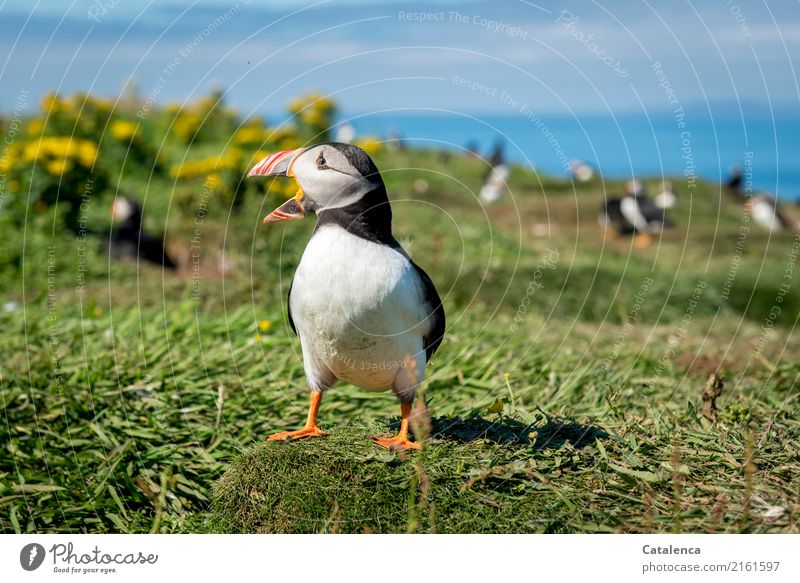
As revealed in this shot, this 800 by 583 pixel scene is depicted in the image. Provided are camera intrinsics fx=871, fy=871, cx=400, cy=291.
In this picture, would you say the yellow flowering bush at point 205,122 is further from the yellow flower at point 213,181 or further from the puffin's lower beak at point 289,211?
the puffin's lower beak at point 289,211

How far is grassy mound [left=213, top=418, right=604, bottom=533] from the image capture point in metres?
3.76

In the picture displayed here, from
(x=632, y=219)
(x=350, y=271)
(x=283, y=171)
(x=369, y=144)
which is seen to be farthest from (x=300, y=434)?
(x=632, y=219)

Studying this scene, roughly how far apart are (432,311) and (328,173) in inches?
31.0

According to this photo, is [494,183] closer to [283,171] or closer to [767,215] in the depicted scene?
[767,215]

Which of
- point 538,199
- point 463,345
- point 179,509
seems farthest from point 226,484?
point 538,199

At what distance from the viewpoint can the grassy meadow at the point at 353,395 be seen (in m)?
3.87

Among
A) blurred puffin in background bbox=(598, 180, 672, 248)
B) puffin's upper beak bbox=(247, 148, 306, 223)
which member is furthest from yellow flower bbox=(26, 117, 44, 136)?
puffin's upper beak bbox=(247, 148, 306, 223)

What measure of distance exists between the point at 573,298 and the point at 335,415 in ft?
15.3

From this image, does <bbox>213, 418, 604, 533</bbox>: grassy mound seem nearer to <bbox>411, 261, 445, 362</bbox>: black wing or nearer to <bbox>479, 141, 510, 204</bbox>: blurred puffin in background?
<bbox>411, 261, 445, 362</bbox>: black wing

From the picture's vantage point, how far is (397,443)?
4.02m

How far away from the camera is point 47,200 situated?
10.6 meters

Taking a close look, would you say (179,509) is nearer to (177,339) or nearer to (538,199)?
(177,339)

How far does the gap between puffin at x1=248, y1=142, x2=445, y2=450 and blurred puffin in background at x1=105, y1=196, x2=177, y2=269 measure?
21.6ft

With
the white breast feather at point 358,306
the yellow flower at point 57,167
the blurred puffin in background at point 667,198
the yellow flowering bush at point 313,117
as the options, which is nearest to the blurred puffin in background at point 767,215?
the blurred puffin in background at point 667,198
